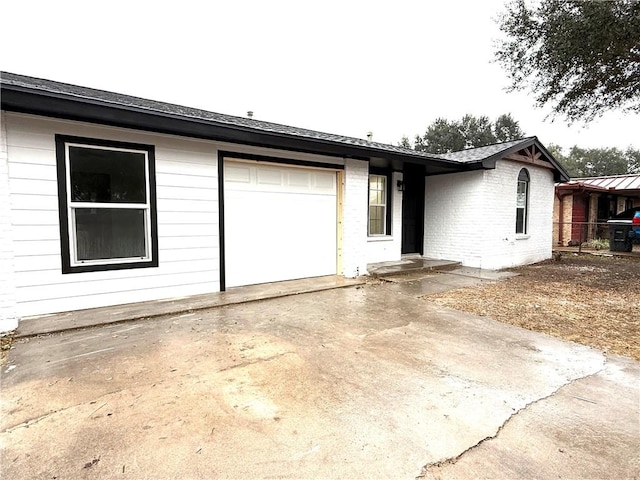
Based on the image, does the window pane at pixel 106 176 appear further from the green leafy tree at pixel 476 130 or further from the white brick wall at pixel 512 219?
the green leafy tree at pixel 476 130

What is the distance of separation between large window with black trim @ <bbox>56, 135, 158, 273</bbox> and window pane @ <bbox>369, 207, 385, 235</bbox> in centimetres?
533

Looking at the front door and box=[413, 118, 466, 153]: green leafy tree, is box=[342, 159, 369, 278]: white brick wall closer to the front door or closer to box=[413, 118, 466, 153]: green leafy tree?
the front door

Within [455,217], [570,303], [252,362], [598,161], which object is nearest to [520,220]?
[455,217]

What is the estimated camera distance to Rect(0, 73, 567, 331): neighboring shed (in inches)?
160

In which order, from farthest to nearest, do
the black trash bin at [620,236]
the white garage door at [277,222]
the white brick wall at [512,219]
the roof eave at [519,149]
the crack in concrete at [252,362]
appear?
the black trash bin at [620,236]
the white brick wall at [512,219]
the roof eave at [519,149]
the white garage door at [277,222]
the crack in concrete at [252,362]

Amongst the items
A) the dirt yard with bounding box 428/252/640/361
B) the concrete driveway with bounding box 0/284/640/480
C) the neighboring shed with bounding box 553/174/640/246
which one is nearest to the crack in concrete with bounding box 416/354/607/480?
the concrete driveway with bounding box 0/284/640/480

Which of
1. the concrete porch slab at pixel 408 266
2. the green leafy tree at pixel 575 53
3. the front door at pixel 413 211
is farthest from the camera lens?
the front door at pixel 413 211

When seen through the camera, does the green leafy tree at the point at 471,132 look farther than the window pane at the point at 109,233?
Yes

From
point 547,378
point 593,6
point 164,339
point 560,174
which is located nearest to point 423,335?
point 547,378

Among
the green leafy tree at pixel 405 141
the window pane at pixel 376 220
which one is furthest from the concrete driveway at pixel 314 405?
the green leafy tree at pixel 405 141

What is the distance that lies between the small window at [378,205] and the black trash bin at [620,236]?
10096mm

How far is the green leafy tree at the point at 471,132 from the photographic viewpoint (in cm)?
3450

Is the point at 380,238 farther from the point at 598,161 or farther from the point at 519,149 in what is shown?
the point at 598,161

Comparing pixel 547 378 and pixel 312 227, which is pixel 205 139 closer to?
pixel 312 227
